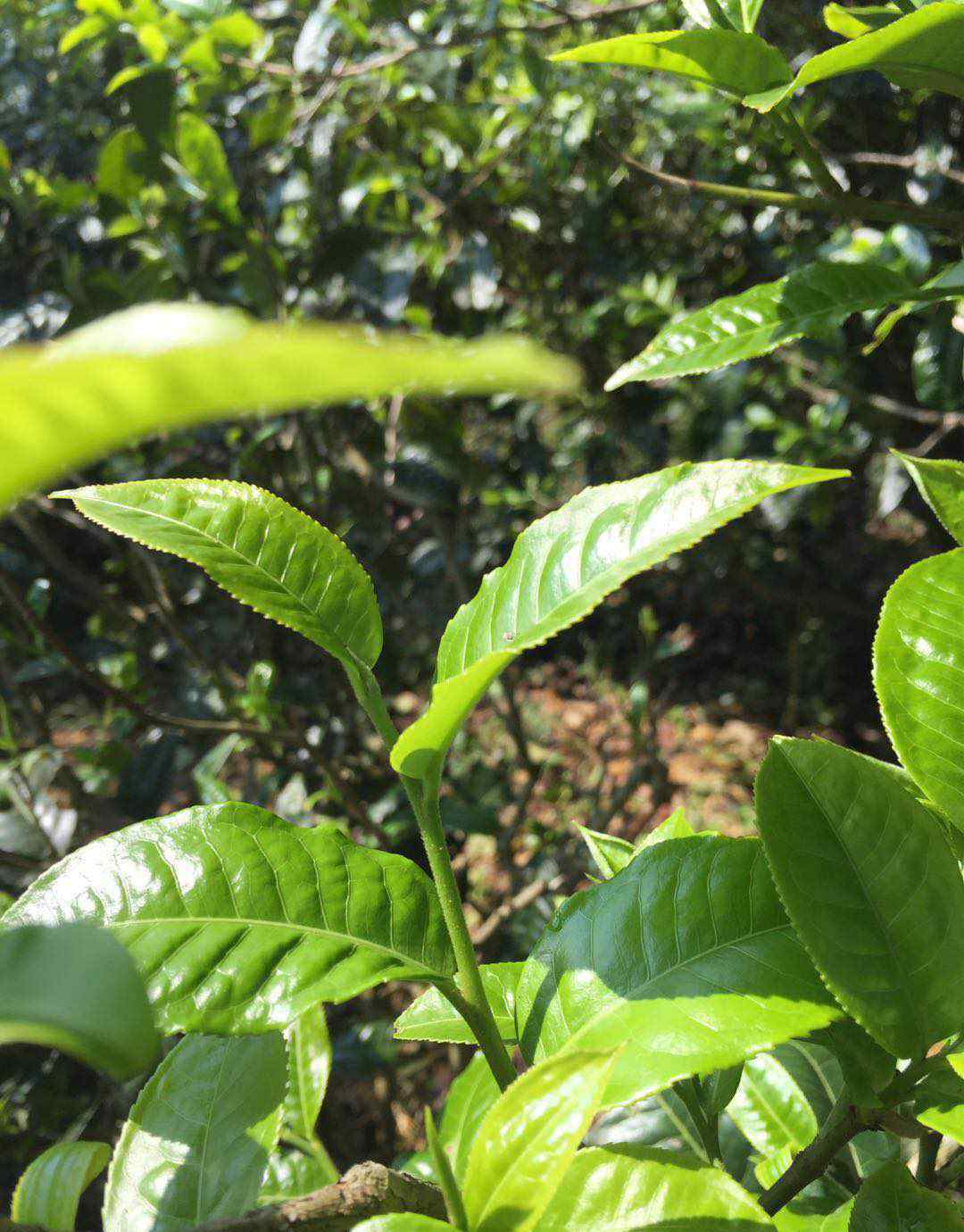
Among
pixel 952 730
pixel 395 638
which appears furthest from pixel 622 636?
pixel 952 730

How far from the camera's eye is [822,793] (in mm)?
571

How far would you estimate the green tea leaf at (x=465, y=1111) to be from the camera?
0.88 m

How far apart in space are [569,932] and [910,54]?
0.69 metres

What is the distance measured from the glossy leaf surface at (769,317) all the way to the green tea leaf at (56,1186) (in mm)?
723

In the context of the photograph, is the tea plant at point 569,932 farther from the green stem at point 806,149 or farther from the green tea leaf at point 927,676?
the green stem at point 806,149

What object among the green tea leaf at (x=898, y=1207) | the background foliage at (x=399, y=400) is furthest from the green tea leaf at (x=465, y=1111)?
the background foliage at (x=399, y=400)

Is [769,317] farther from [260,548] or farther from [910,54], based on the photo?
[260,548]

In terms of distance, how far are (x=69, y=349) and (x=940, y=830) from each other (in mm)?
559

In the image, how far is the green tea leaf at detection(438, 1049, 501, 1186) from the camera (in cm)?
88

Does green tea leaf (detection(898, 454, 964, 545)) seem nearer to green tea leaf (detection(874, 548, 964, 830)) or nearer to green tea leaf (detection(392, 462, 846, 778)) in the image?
green tea leaf (detection(874, 548, 964, 830))

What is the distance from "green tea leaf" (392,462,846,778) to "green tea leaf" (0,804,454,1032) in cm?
9

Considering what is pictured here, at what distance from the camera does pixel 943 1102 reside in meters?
0.55

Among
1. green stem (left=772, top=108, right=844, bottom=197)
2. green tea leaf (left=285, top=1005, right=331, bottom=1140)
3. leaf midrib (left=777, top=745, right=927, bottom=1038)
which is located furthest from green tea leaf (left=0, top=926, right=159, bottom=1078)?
green stem (left=772, top=108, right=844, bottom=197)

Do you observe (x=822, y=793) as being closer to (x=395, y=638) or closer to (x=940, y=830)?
(x=940, y=830)
